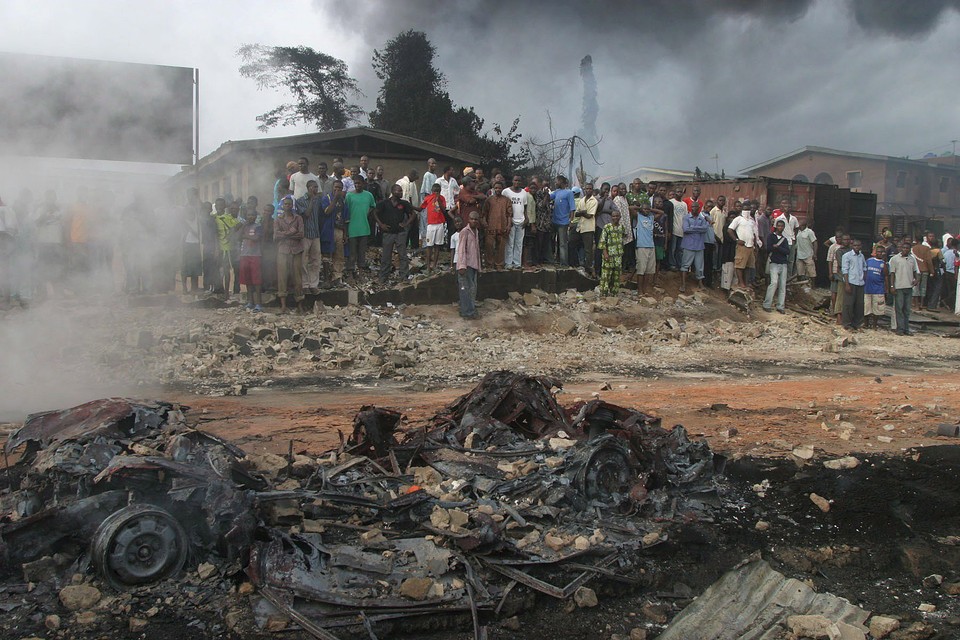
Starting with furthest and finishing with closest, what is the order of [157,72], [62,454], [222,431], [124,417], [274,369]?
[274,369] < [157,72] < [222,431] < [124,417] < [62,454]

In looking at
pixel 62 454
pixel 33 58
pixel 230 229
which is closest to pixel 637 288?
pixel 230 229

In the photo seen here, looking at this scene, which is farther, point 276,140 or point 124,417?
point 276,140

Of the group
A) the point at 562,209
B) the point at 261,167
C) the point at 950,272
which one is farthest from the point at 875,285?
the point at 261,167

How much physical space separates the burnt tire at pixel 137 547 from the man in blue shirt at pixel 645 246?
13.2 meters

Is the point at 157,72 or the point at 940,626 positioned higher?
the point at 157,72

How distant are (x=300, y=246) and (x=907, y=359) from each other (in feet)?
35.3

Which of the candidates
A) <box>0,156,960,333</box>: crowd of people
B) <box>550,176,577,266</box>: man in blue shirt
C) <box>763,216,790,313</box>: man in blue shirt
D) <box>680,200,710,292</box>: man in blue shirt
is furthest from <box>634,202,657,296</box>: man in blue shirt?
<box>763,216,790,313</box>: man in blue shirt

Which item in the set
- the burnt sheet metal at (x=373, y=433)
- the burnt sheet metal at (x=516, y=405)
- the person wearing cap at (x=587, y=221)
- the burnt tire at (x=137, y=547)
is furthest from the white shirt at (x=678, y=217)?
the burnt tire at (x=137, y=547)

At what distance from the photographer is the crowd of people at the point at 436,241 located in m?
12.1

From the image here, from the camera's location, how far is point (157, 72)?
29.3ft

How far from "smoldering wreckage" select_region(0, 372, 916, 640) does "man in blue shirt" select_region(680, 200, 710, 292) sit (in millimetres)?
10983

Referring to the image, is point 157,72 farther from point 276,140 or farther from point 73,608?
point 276,140

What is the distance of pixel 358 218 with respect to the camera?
47.0 feet

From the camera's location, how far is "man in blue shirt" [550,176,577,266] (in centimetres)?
1602
